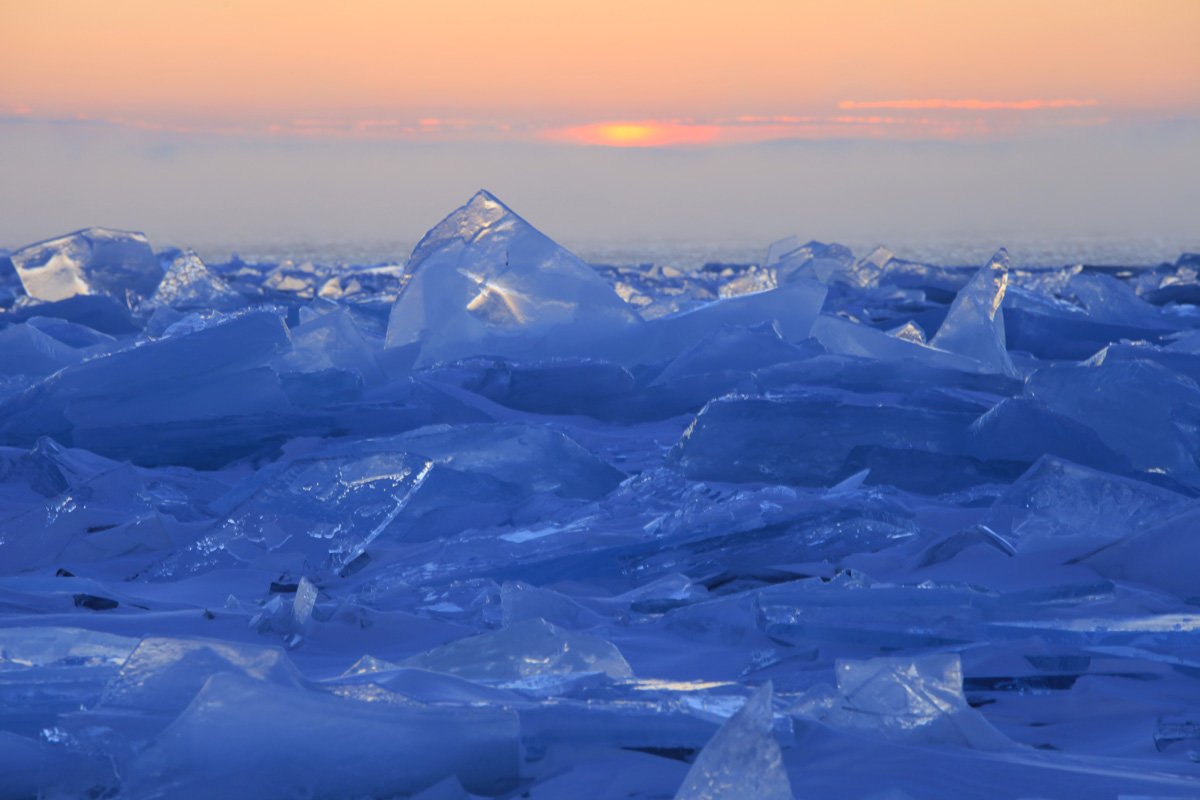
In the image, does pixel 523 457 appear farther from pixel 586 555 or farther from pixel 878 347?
pixel 878 347

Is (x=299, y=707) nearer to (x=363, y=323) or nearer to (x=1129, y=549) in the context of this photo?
(x=1129, y=549)

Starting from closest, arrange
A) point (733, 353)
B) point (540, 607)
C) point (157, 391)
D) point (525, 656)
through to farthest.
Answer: point (525, 656) → point (540, 607) → point (157, 391) → point (733, 353)

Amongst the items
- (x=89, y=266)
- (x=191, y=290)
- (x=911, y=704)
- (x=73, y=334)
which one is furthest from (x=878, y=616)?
(x=89, y=266)

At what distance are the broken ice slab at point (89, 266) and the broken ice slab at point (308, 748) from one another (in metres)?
8.42

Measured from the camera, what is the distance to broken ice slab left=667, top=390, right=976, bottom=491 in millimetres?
2719

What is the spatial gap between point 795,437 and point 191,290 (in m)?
6.54

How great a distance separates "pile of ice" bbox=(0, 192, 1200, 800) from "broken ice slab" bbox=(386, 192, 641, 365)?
0.01 m

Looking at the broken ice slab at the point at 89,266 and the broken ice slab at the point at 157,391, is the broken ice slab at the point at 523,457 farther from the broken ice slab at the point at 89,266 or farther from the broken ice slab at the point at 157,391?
the broken ice slab at the point at 89,266

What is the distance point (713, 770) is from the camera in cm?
76

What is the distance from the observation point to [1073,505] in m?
1.94

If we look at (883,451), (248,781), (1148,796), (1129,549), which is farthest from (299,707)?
(883,451)

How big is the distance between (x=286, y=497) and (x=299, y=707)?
148 cm

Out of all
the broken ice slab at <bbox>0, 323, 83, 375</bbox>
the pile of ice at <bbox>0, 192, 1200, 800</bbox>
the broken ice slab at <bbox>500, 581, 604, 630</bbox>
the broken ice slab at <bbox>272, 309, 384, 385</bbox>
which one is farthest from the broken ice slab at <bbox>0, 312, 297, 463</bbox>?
the broken ice slab at <bbox>500, 581, 604, 630</bbox>

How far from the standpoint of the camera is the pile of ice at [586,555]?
0.97 meters
